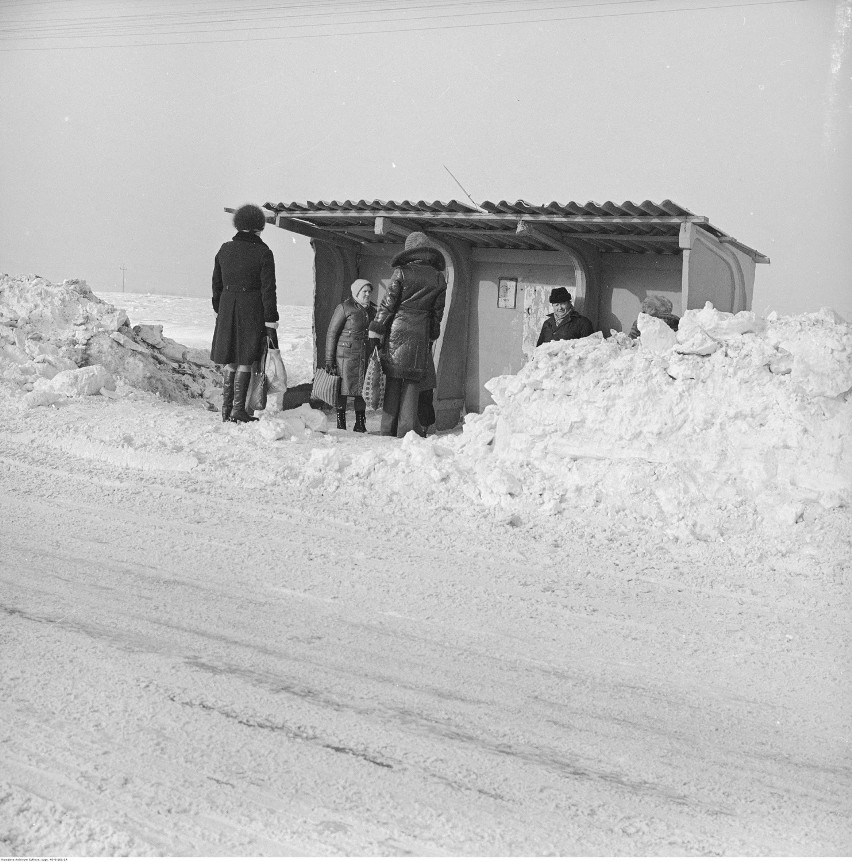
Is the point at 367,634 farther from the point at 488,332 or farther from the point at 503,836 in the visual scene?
the point at 488,332

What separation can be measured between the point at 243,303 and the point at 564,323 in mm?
2885

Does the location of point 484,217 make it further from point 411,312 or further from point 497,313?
point 497,313

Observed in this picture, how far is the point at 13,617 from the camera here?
11.7 feet

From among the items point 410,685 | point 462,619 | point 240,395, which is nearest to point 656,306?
point 240,395

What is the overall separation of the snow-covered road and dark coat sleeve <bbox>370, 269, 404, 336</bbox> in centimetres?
288

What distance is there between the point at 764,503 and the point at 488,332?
4798 millimetres

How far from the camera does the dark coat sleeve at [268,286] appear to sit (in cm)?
722

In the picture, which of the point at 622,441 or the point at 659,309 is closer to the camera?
the point at 622,441

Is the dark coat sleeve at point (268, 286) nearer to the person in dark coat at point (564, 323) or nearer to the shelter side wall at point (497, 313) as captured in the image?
the person in dark coat at point (564, 323)

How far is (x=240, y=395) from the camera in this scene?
741 centimetres

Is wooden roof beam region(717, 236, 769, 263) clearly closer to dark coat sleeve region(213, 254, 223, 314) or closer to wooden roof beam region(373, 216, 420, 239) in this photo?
wooden roof beam region(373, 216, 420, 239)

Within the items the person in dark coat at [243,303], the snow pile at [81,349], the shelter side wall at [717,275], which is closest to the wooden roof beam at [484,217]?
the shelter side wall at [717,275]

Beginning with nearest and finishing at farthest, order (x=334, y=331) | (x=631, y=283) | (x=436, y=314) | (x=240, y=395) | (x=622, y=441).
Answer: (x=622, y=441)
(x=240, y=395)
(x=436, y=314)
(x=334, y=331)
(x=631, y=283)

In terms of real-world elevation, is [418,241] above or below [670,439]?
above
